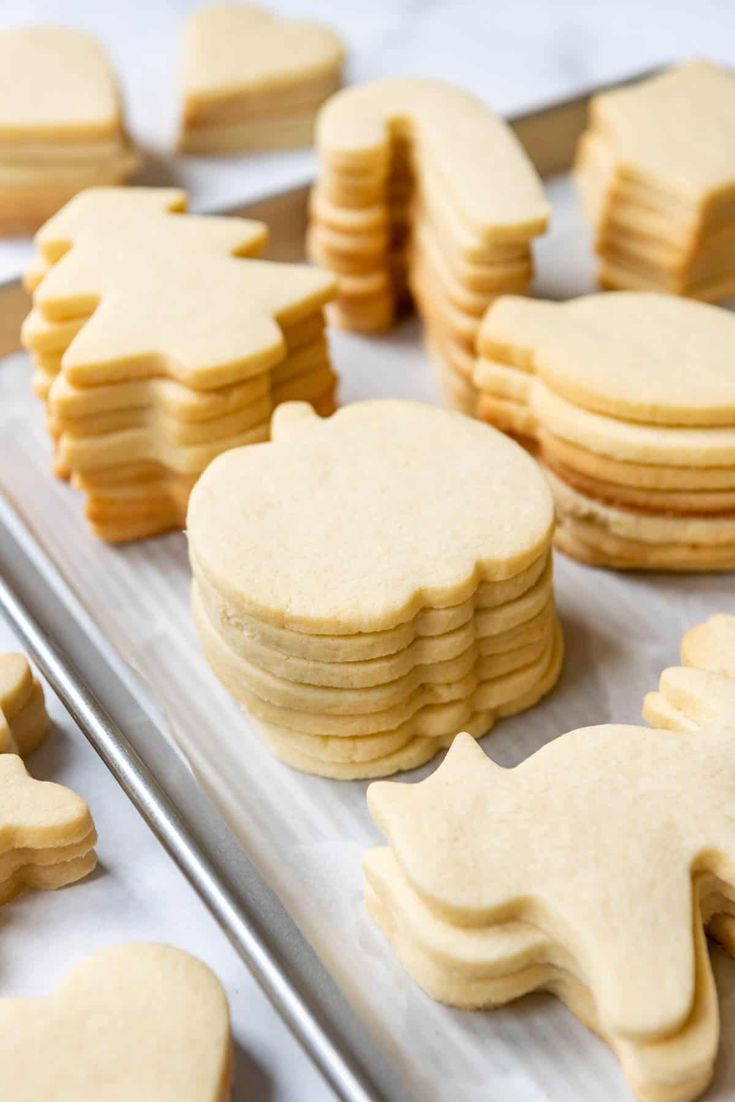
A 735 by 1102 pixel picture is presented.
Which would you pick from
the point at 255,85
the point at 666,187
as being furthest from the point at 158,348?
the point at 255,85

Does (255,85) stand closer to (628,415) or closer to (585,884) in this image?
(628,415)

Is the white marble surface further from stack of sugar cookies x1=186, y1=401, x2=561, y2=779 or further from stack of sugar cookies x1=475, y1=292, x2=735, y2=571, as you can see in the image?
stack of sugar cookies x1=475, y1=292, x2=735, y2=571

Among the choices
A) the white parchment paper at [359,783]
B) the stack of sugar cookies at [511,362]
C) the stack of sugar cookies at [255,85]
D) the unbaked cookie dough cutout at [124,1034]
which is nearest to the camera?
the unbaked cookie dough cutout at [124,1034]

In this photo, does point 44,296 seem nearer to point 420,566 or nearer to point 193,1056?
point 420,566

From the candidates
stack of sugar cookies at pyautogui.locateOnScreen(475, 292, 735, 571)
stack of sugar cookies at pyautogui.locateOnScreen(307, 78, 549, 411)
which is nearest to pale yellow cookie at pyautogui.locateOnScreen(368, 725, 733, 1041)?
stack of sugar cookies at pyautogui.locateOnScreen(475, 292, 735, 571)

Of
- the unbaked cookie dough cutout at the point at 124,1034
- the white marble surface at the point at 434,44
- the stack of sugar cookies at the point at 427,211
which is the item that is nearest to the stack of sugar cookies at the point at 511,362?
the stack of sugar cookies at the point at 427,211

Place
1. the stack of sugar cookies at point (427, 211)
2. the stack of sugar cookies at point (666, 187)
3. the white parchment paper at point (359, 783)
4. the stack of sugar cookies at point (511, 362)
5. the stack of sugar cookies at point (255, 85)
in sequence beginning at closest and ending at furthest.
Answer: the white parchment paper at point (359, 783)
the stack of sugar cookies at point (511, 362)
the stack of sugar cookies at point (427, 211)
the stack of sugar cookies at point (666, 187)
the stack of sugar cookies at point (255, 85)

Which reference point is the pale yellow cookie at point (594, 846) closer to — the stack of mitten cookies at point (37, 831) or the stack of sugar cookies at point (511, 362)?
the stack of mitten cookies at point (37, 831)

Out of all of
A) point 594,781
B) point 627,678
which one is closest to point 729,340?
point 627,678
